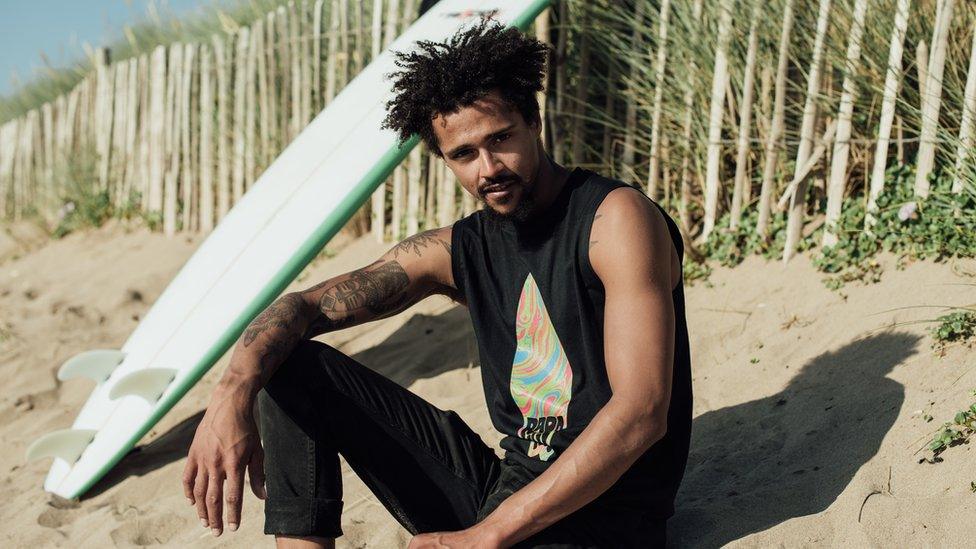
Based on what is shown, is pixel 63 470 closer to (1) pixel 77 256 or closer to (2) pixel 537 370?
(2) pixel 537 370

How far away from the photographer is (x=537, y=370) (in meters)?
2.38

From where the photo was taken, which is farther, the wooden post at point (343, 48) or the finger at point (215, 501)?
the wooden post at point (343, 48)

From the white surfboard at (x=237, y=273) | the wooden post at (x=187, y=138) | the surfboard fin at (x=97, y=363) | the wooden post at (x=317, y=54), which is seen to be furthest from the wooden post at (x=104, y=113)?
the surfboard fin at (x=97, y=363)

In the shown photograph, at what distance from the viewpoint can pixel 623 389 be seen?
6.66ft

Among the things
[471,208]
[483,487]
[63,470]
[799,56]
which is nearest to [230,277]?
[63,470]

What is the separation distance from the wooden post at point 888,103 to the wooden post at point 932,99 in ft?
0.36

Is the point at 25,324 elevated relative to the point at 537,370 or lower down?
lower down

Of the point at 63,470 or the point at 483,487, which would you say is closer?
the point at 483,487

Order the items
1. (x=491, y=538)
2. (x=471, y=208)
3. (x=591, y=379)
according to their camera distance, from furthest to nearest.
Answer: (x=471, y=208)
(x=591, y=379)
(x=491, y=538)

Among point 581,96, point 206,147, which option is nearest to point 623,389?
point 581,96

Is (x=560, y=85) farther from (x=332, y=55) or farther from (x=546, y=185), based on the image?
(x=546, y=185)

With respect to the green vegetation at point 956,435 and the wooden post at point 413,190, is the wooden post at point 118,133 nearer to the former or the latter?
the wooden post at point 413,190

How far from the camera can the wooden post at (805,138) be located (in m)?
3.86

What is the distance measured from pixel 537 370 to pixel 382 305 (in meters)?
0.52
